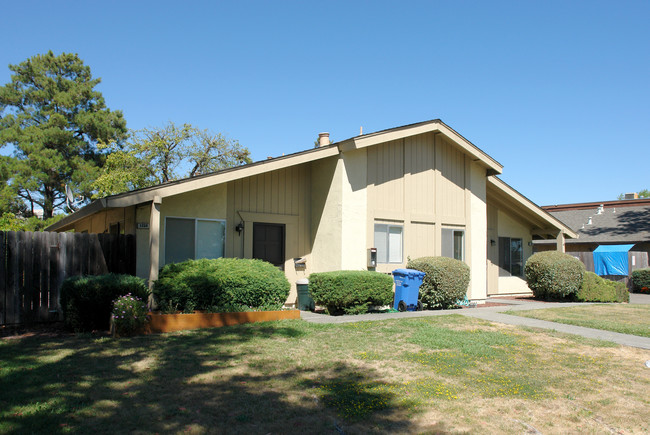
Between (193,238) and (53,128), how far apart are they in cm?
2917

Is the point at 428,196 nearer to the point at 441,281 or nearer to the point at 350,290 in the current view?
the point at 441,281

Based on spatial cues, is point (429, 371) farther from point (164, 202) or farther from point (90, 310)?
point (164, 202)

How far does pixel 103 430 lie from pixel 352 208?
9880 mm

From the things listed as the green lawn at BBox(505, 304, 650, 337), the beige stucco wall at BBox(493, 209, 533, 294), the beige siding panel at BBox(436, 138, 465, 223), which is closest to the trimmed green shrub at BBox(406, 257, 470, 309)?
the green lawn at BBox(505, 304, 650, 337)

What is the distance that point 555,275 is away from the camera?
17312mm

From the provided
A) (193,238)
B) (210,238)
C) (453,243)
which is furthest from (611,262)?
(193,238)

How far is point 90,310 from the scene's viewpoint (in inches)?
349

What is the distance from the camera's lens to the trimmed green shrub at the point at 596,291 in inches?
695

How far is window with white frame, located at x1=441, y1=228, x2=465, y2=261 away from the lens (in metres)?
16.1

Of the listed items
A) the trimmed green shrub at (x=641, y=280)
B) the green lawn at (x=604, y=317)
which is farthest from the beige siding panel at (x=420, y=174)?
the trimmed green shrub at (x=641, y=280)

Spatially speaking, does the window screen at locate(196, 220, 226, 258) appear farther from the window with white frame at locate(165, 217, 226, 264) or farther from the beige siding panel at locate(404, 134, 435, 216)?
the beige siding panel at locate(404, 134, 435, 216)

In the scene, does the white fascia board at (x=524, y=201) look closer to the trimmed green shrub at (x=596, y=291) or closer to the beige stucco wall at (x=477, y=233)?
the beige stucco wall at (x=477, y=233)

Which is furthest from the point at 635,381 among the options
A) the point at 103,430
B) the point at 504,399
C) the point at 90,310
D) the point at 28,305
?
the point at 28,305

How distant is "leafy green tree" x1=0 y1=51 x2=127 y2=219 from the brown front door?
87.8 feet
